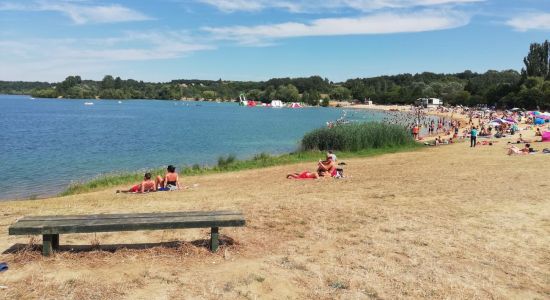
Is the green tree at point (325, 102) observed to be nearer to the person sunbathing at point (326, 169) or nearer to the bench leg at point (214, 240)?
the person sunbathing at point (326, 169)

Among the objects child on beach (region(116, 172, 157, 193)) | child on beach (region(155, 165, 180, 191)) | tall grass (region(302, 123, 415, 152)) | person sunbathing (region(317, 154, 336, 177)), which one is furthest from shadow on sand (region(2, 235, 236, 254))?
tall grass (region(302, 123, 415, 152))

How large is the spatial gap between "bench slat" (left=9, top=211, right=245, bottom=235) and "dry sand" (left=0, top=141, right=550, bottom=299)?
457 mm

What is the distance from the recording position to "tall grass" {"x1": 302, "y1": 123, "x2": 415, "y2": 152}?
28.5 meters

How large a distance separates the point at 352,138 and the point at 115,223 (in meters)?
23.3

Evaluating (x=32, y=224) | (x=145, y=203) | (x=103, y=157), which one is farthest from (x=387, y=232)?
(x=103, y=157)

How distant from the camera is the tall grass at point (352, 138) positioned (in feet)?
93.6

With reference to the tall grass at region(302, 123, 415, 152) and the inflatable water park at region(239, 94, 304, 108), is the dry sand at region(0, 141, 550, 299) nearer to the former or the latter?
the tall grass at region(302, 123, 415, 152)

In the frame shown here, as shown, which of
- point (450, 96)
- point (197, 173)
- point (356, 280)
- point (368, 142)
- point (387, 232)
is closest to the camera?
point (356, 280)

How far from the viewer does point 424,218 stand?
29.7 feet

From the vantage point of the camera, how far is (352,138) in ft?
93.7

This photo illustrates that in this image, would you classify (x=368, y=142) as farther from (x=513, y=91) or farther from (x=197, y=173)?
(x=513, y=91)

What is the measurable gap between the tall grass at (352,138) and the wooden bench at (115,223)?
2209 centimetres

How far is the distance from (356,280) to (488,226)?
3860 mm

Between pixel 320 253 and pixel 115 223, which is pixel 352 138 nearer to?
pixel 320 253
